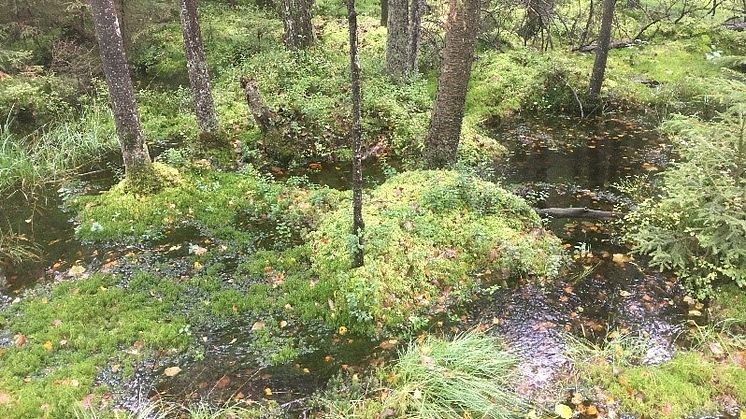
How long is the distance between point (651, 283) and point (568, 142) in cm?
620

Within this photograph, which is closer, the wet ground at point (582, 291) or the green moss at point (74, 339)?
the green moss at point (74, 339)

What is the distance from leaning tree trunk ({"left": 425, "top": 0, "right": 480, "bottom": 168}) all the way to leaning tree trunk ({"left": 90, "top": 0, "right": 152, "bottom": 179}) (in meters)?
5.08

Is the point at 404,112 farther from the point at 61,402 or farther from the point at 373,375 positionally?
the point at 61,402

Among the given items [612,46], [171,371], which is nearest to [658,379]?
[171,371]

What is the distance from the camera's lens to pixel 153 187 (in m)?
8.85

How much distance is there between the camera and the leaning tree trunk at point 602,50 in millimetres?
12922

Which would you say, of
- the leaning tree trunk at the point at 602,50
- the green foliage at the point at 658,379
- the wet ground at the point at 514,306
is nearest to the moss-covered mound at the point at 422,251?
the wet ground at the point at 514,306

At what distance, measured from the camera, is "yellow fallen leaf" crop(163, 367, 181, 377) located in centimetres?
544

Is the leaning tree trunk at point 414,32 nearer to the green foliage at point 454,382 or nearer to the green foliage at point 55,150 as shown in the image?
the green foliage at point 55,150

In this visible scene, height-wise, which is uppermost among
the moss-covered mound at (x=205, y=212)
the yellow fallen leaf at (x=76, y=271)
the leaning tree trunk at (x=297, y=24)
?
the leaning tree trunk at (x=297, y=24)

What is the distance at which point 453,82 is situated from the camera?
8.56 m

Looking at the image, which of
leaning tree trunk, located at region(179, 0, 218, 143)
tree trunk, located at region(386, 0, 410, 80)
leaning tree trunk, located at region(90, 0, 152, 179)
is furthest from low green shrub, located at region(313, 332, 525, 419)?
tree trunk, located at region(386, 0, 410, 80)

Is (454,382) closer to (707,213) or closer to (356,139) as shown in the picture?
(356,139)

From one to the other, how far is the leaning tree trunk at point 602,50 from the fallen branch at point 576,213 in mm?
6669
